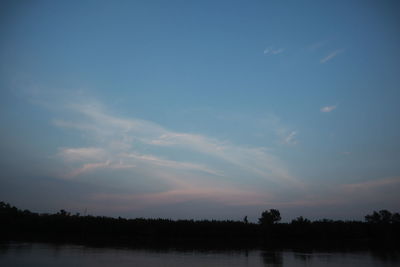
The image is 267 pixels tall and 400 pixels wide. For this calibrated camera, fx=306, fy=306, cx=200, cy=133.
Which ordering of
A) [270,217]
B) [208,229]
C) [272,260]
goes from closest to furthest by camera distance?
[272,260] < [208,229] < [270,217]

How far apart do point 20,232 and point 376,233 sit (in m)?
78.3

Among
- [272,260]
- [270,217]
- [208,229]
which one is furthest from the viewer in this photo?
[270,217]

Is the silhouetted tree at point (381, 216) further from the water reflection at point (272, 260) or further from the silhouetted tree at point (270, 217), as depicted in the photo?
the water reflection at point (272, 260)

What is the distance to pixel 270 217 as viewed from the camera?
76062mm

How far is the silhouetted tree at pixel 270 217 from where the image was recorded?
247 ft

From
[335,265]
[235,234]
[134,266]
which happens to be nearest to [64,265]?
[134,266]

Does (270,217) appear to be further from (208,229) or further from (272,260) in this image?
(272,260)

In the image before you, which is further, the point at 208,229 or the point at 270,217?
the point at 270,217

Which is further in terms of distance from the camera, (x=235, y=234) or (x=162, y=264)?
(x=235, y=234)

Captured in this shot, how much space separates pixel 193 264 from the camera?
25.3m

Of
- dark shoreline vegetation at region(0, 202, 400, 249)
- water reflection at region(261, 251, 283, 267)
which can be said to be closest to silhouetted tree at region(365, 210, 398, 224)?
dark shoreline vegetation at region(0, 202, 400, 249)

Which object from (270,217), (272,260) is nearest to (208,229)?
(270,217)

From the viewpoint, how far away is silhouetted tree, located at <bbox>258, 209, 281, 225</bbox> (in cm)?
7536

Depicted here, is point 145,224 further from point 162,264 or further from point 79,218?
point 162,264
